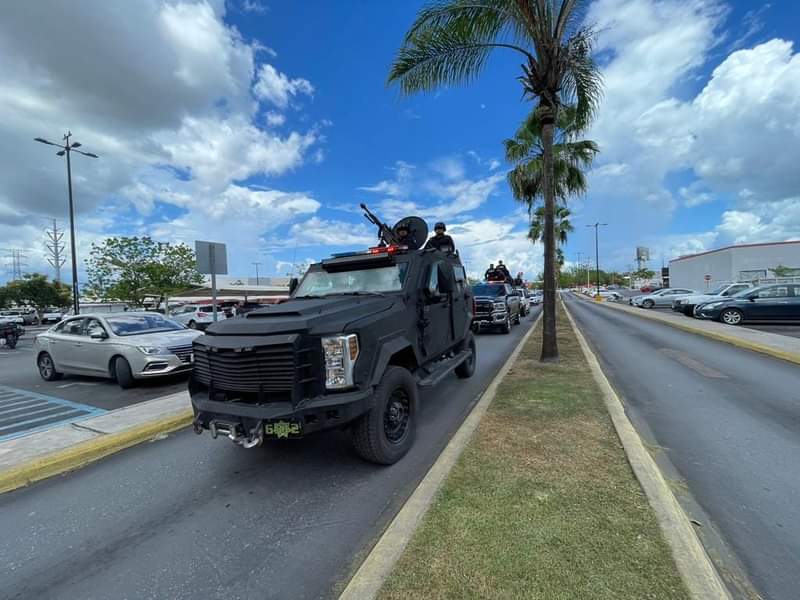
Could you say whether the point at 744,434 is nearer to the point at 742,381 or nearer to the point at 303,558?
the point at 742,381

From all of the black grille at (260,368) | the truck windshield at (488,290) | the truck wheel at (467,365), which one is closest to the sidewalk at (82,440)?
the black grille at (260,368)

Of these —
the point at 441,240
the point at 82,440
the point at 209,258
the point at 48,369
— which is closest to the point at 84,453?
the point at 82,440

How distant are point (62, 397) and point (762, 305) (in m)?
21.6

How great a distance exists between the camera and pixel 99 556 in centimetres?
262

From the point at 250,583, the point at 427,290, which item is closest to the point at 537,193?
the point at 427,290

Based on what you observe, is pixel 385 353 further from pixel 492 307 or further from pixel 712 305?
pixel 712 305

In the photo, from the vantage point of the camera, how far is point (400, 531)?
2.53m

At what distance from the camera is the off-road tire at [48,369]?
8.36 m

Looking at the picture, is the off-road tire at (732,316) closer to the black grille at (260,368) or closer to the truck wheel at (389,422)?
the truck wheel at (389,422)

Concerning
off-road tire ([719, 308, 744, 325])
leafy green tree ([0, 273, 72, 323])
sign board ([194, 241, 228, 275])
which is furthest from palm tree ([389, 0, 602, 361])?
leafy green tree ([0, 273, 72, 323])

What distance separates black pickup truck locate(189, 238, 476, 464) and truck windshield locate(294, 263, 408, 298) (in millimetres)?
114

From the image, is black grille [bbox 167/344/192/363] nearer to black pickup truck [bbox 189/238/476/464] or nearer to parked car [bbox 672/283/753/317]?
black pickup truck [bbox 189/238/476/464]

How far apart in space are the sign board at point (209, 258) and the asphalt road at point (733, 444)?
25.7ft

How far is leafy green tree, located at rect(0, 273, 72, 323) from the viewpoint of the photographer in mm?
50781
